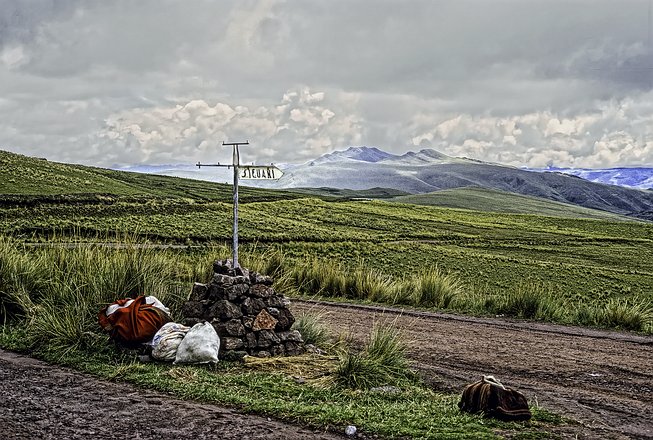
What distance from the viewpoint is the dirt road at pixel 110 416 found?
7316mm

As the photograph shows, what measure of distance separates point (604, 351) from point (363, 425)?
7456 mm

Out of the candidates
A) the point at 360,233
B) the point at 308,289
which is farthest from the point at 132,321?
the point at 360,233

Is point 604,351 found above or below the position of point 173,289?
below

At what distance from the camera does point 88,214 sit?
2226 inches

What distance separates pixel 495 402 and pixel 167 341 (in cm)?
503

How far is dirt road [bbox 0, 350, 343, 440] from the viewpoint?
7.32 metres

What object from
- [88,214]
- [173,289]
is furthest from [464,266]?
[173,289]

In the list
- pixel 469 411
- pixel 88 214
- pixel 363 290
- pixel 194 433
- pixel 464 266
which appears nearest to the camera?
pixel 194 433

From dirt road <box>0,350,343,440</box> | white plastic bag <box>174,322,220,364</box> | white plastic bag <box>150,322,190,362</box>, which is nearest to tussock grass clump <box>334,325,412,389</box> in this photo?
white plastic bag <box>174,322,220,364</box>

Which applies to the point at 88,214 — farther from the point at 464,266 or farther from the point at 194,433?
the point at 194,433

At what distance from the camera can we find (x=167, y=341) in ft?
35.5

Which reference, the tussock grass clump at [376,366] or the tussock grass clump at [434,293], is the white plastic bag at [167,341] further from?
the tussock grass clump at [434,293]

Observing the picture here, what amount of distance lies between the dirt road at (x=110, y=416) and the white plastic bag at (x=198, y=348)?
123 centimetres

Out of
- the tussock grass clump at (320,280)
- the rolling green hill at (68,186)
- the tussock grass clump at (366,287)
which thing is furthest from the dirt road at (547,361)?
the rolling green hill at (68,186)
